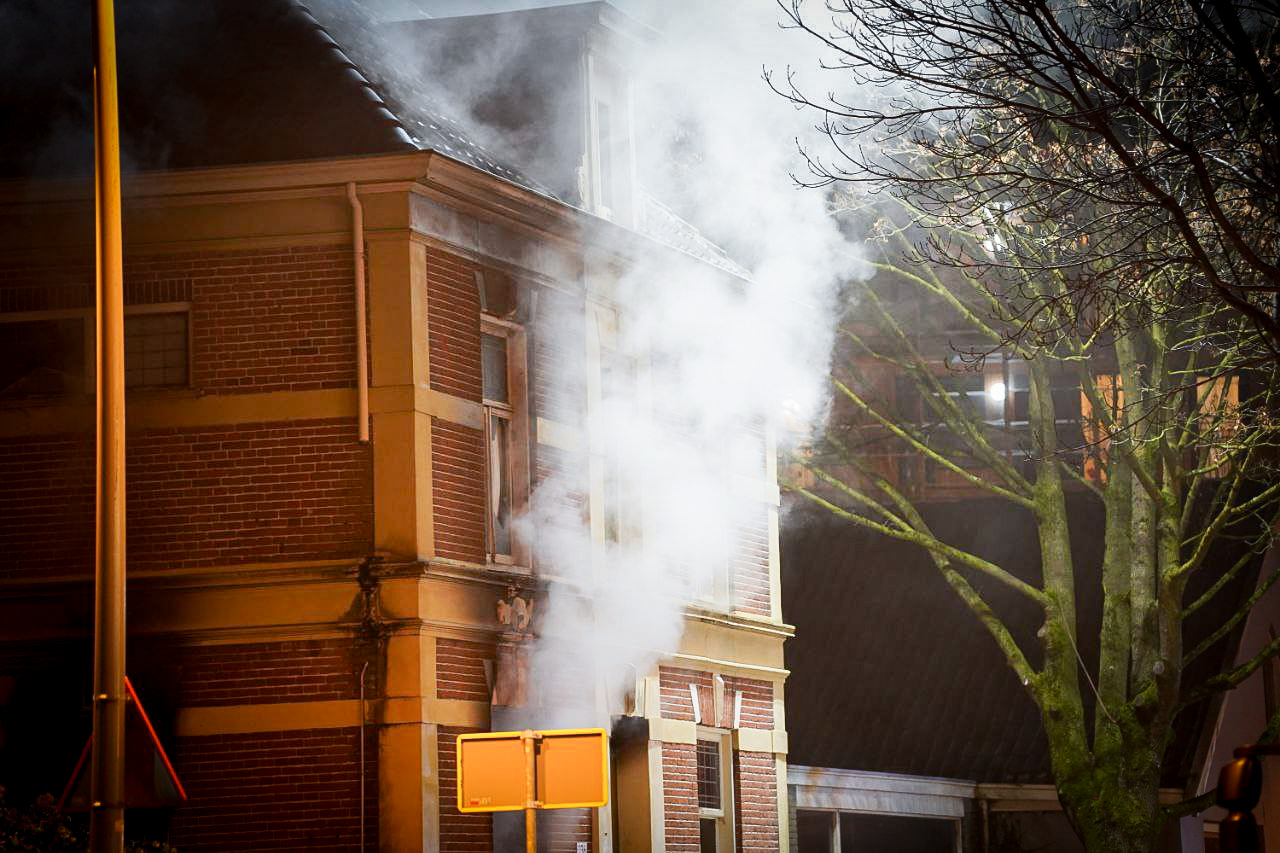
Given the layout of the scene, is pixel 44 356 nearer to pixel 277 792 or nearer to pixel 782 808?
pixel 277 792

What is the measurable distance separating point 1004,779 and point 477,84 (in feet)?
37.4

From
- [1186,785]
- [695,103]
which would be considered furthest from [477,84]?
[1186,785]

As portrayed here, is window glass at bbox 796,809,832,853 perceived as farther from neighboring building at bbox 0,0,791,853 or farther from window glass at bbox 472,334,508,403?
window glass at bbox 472,334,508,403

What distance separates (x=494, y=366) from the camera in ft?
57.3

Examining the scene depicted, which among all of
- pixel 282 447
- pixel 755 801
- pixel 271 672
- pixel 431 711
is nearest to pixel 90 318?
pixel 282 447

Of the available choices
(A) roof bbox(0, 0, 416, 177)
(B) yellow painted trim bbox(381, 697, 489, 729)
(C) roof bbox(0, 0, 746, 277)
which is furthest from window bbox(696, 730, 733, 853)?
(A) roof bbox(0, 0, 416, 177)

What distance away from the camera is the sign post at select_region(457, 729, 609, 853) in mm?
11609

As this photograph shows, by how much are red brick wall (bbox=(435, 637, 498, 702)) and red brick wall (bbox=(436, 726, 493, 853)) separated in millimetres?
306

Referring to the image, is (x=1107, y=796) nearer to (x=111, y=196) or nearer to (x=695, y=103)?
(x=695, y=103)

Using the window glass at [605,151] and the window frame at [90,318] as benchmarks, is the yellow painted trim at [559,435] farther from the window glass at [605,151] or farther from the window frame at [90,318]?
the window frame at [90,318]

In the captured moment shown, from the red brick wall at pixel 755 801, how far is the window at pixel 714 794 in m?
0.10

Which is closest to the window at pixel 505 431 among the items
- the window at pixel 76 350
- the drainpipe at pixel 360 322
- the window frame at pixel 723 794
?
the drainpipe at pixel 360 322

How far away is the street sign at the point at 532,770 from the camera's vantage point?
1162 cm

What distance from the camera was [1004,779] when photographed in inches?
980
